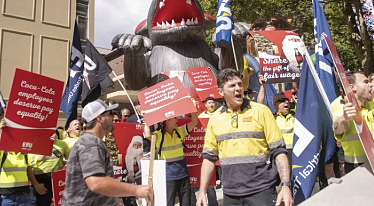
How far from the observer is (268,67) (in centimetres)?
551

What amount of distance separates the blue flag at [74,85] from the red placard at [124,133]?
116 centimetres

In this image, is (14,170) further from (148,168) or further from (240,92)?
(240,92)

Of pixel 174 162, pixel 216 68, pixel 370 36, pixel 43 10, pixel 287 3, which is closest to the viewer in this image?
pixel 174 162

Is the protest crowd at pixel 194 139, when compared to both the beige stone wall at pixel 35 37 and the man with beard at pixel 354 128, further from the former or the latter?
the beige stone wall at pixel 35 37

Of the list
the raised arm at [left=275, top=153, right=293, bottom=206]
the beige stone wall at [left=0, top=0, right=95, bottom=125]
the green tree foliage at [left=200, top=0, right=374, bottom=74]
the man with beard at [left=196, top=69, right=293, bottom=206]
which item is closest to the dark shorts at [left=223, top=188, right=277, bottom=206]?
the man with beard at [left=196, top=69, right=293, bottom=206]

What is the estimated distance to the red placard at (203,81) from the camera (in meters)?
4.75

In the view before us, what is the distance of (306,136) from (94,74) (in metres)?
3.57

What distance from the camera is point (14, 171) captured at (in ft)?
12.2

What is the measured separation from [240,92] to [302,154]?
1.18m

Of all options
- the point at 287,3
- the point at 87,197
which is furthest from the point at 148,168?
the point at 287,3

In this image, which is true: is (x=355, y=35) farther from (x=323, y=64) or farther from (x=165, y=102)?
(x=165, y=102)

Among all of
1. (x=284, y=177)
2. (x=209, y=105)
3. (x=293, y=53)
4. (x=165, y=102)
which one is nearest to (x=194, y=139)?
(x=209, y=105)

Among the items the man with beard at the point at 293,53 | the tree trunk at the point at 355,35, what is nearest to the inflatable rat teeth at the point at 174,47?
the man with beard at the point at 293,53

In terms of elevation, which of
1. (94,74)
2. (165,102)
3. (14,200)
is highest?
(94,74)
